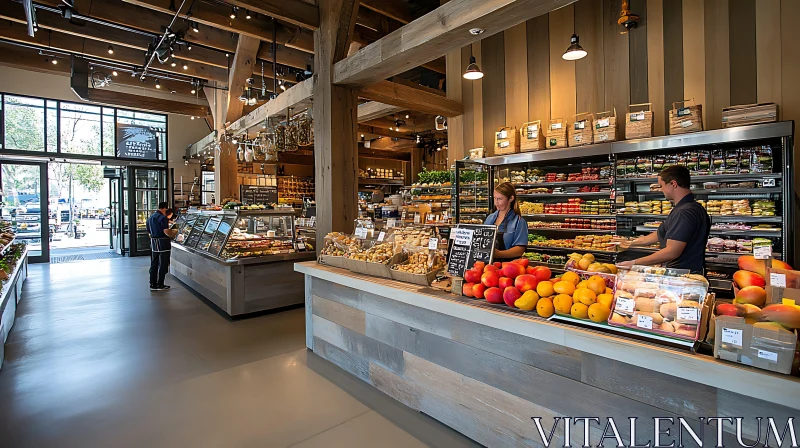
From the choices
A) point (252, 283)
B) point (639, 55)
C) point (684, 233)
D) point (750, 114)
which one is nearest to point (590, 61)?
point (639, 55)

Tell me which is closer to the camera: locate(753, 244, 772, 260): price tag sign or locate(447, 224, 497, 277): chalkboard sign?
locate(447, 224, 497, 277): chalkboard sign

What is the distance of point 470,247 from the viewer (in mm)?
2859

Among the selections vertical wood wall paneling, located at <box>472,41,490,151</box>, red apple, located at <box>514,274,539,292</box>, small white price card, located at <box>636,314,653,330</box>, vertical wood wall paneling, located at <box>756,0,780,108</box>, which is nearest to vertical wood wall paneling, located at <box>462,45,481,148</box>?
vertical wood wall paneling, located at <box>472,41,490,151</box>

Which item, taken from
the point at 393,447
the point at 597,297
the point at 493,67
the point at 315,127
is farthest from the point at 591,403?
the point at 493,67

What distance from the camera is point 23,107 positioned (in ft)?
36.8

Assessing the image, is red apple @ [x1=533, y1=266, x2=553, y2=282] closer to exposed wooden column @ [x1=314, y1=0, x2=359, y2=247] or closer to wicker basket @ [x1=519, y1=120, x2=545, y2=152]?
exposed wooden column @ [x1=314, y1=0, x2=359, y2=247]

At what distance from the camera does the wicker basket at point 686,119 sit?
4.20 meters

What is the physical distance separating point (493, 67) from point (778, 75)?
355 cm

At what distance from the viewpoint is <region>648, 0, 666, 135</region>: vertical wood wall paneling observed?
4.93 m

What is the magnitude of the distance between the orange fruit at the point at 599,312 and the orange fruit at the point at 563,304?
12cm

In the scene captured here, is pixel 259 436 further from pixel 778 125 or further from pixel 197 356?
pixel 778 125

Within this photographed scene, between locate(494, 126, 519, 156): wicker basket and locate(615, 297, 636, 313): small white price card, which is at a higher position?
locate(494, 126, 519, 156): wicker basket

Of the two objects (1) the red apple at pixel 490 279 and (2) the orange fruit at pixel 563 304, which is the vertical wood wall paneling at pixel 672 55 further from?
(2) the orange fruit at pixel 563 304

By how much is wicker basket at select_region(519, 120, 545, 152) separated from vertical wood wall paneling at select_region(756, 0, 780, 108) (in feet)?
7.28
